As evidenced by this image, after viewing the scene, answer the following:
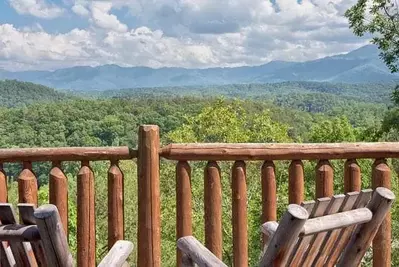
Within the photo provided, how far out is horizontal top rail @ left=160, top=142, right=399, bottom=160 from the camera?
2631mm

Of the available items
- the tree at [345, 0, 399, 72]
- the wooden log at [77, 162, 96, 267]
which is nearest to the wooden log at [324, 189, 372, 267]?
the wooden log at [77, 162, 96, 267]

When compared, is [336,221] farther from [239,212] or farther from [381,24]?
[381,24]

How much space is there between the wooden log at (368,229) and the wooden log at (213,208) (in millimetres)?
809

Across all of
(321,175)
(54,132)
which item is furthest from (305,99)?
(321,175)

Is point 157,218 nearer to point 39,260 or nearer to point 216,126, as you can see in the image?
point 39,260

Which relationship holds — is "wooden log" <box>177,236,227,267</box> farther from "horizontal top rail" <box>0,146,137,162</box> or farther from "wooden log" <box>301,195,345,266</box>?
"horizontal top rail" <box>0,146,137,162</box>

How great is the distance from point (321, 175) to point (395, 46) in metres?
11.0

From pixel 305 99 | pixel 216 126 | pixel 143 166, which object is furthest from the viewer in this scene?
pixel 305 99

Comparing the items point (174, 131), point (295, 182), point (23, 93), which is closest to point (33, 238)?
point (295, 182)

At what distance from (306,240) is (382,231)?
1.13m

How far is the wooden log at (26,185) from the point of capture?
268cm

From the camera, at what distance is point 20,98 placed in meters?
124

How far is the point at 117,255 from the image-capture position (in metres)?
2.00

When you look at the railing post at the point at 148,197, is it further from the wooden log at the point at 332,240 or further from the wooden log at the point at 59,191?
the wooden log at the point at 332,240
